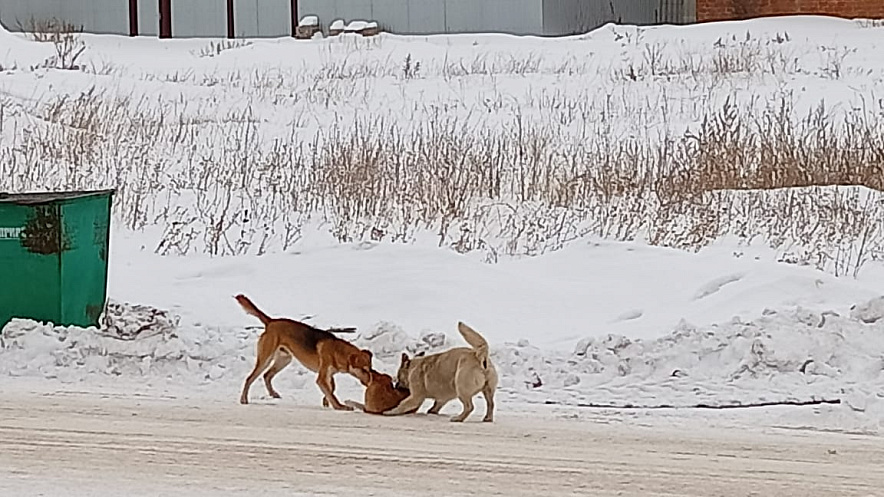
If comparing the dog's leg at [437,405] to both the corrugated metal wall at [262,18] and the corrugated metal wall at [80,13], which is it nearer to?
the corrugated metal wall at [262,18]

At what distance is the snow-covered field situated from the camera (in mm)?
5309

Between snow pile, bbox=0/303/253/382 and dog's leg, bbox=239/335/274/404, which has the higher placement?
dog's leg, bbox=239/335/274/404

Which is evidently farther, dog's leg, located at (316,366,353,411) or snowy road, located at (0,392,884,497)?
dog's leg, located at (316,366,353,411)

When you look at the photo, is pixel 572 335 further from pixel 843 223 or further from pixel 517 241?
pixel 843 223

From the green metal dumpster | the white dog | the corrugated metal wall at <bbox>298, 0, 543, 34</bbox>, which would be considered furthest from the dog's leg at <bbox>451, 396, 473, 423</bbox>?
the corrugated metal wall at <bbox>298, 0, 543, 34</bbox>

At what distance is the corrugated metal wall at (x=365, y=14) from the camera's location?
19719mm

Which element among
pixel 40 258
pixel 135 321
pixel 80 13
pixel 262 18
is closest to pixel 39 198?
pixel 40 258

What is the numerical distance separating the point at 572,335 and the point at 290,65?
1136cm

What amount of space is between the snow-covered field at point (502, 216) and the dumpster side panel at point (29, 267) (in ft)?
0.47

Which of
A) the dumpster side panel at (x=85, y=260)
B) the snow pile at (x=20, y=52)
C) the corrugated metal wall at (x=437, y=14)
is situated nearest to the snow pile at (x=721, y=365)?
the dumpster side panel at (x=85, y=260)

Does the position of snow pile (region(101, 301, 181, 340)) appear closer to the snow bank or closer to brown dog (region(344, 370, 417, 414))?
the snow bank

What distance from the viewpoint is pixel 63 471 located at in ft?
11.2

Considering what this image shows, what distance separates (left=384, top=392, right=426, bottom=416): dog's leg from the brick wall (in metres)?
17.3

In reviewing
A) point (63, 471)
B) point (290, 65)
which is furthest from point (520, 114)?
point (63, 471)
